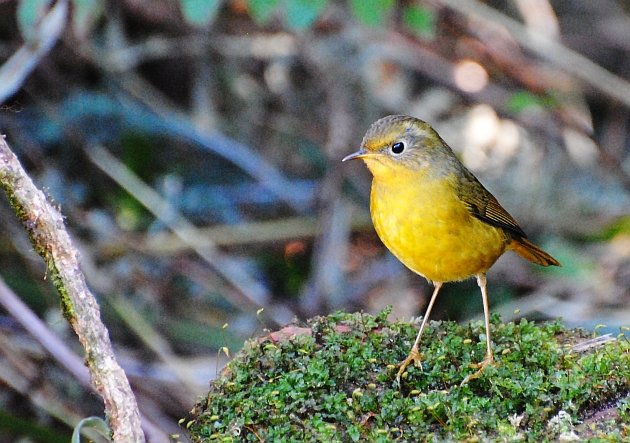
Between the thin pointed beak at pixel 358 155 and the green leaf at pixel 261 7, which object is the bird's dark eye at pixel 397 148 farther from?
the green leaf at pixel 261 7

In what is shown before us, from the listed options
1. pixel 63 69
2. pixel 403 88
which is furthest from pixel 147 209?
pixel 403 88

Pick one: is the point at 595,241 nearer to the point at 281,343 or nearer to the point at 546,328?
the point at 546,328

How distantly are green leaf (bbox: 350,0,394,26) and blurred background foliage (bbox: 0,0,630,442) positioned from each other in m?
0.80

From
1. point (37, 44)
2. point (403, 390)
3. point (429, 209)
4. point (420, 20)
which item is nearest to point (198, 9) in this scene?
point (37, 44)

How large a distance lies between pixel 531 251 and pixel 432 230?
1070 millimetres

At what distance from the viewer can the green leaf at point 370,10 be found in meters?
5.75

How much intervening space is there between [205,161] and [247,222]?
2.21 feet

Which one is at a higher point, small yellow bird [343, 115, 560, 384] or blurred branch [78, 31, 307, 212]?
blurred branch [78, 31, 307, 212]

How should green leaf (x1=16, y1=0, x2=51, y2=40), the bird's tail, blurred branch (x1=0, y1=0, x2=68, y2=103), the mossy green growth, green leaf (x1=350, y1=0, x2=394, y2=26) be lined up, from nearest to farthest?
the mossy green growth < the bird's tail < green leaf (x1=350, y1=0, x2=394, y2=26) < green leaf (x1=16, y1=0, x2=51, y2=40) < blurred branch (x1=0, y1=0, x2=68, y2=103)

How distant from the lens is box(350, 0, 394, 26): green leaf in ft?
18.9

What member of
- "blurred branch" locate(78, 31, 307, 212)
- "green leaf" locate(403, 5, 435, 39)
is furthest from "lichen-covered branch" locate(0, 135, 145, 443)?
"blurred branch" locate(78, 31, 307, 212)

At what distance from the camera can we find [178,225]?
747 centimetres

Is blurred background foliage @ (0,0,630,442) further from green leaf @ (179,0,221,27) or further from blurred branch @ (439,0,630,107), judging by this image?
green leaf @ (179,0,221,27)

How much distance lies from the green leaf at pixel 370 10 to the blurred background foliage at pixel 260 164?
80cm
